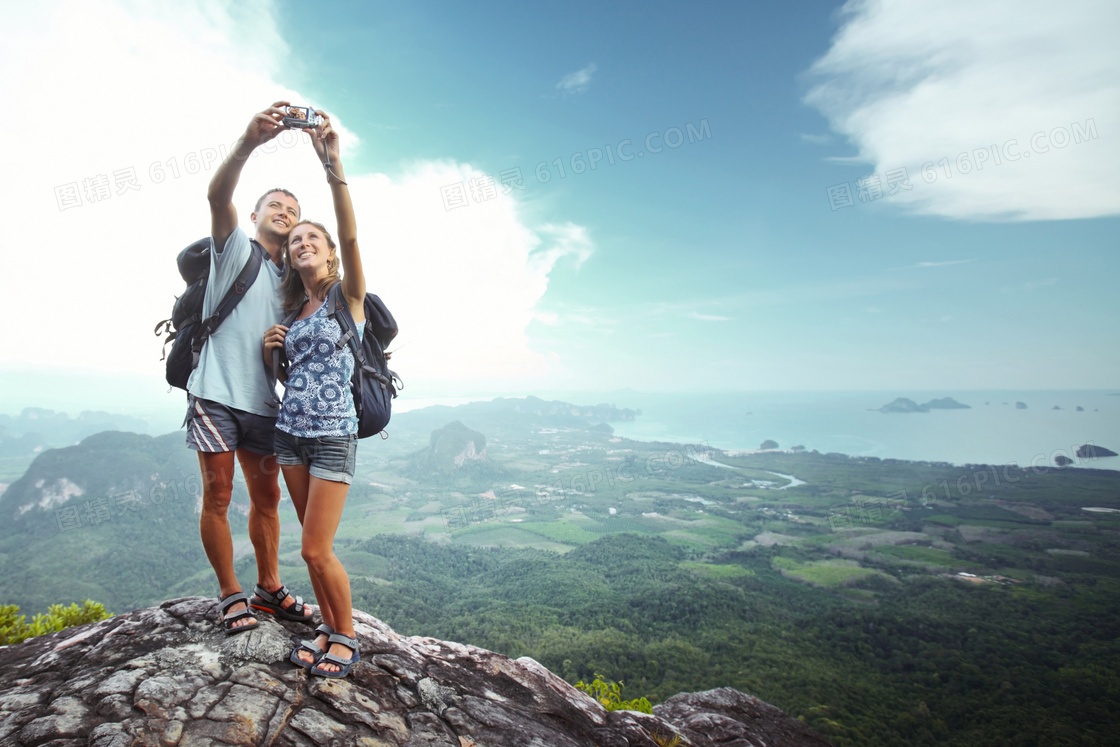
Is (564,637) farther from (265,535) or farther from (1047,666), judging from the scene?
(265,535)

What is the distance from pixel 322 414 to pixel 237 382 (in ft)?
2.30

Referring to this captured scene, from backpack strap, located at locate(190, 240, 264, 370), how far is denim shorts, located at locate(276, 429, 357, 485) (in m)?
0.80

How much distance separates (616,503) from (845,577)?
1995 inches

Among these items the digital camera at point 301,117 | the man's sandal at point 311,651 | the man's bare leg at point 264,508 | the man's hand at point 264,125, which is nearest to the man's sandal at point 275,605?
the man's bare leg at point 264,508

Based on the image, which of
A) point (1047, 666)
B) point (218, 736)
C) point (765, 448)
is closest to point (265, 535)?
point (218, 736)

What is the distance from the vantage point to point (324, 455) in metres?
2.98

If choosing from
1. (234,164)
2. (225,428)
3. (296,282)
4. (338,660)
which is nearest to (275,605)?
(338,660)

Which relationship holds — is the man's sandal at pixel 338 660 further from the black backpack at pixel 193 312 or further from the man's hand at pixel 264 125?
the man's hand at pixel 264 125

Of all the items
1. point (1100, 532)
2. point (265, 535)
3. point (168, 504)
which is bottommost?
point (168, 504)

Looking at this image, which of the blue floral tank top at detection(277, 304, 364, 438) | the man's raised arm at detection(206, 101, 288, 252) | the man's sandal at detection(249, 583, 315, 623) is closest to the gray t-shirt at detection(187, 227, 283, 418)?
the man's raised arm at detection(206, 101, 288, 252)

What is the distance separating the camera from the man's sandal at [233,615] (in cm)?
324

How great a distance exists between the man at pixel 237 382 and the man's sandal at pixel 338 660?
0.61 m

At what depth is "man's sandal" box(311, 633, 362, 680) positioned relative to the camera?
3.06m

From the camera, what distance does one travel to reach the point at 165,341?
321cm
